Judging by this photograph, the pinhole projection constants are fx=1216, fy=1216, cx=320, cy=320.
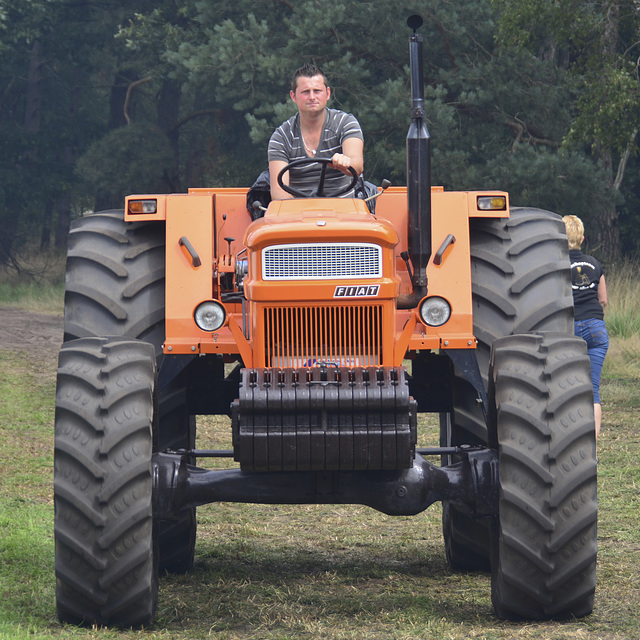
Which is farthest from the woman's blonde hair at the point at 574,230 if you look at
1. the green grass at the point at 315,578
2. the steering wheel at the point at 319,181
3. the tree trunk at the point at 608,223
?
the tree trunk at the point at 608,223

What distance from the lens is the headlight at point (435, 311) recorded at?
18.1 feet

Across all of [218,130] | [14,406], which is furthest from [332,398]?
[218,130]

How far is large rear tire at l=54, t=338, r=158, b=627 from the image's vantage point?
4.78 metres

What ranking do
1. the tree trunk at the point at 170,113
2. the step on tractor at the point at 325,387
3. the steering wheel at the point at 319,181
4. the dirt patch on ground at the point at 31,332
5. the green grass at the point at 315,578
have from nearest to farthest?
the step on tractor at the point at 325,387 < the green grass at the point at 315,578 < the steering wheel at the point at 319,181 < the dirt patch on ground at the point at 31,332 < the tree trunk at the point at 170,113

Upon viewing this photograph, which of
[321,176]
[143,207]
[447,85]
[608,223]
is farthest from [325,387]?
[447,85]

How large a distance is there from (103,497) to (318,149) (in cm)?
221

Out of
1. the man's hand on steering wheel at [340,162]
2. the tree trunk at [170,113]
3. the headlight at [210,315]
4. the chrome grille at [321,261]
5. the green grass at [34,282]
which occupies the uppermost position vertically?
the tree trunk at [170,113]

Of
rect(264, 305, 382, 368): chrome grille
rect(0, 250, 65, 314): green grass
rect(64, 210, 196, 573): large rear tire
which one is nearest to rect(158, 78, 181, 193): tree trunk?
rect(0, 250, 65, 314): green grass

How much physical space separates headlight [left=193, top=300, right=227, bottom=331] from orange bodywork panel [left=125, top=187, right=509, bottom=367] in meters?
0.03

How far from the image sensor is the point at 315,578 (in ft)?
20.1

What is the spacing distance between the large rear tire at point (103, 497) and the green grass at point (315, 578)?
0.48 ft

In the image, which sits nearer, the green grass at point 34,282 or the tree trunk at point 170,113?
the green grass at point 34,282

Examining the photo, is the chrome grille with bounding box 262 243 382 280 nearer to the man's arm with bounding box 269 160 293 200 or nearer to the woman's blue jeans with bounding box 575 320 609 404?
the man's arm with bounding box 269 160 293 200

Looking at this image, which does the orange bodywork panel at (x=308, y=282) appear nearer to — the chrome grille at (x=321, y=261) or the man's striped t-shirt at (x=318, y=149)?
the chrome grille at (x=321, y=261)
